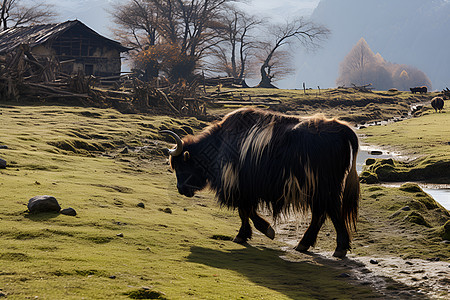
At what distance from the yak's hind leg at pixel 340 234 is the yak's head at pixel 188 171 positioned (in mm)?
1979

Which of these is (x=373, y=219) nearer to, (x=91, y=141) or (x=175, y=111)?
(x=91, y=141)

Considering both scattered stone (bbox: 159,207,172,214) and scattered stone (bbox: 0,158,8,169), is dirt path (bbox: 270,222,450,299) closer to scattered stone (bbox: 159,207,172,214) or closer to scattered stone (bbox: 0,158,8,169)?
scattered stone (bbox: 159,207,172,214)

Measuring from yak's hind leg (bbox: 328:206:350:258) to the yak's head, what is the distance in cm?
198

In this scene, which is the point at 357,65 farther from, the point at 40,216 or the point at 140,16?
the point at 40,216

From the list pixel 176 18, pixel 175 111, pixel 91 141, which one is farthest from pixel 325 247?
pixel 176 18

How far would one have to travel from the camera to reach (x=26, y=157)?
27.7 feet

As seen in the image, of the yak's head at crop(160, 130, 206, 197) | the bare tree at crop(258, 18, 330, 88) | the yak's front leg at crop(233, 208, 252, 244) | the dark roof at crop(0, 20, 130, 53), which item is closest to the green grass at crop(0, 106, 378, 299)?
the yak's front leg at crop(233, 208, 252, 244)

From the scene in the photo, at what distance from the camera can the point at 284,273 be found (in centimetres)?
487

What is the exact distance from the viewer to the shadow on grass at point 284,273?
4.27 metres

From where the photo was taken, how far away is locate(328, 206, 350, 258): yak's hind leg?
19.1ft

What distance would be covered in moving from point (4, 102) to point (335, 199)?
15298mm

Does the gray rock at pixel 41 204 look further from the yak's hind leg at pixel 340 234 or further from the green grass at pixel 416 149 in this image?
the green grass at pixel 416 149

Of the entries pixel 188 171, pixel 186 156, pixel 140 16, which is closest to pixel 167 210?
pixel 188 171

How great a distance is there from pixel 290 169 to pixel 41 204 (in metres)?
2.76
